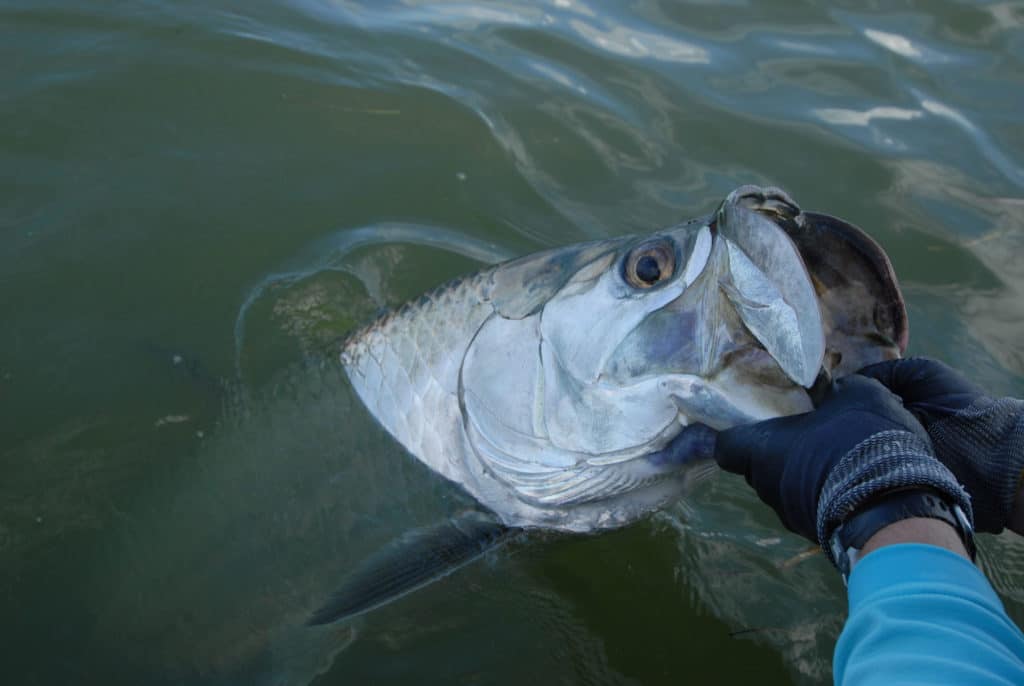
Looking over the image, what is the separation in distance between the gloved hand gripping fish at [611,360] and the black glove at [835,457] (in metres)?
0.06

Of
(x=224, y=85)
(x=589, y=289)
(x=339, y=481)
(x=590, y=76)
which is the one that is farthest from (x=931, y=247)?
(x=224, y=85)

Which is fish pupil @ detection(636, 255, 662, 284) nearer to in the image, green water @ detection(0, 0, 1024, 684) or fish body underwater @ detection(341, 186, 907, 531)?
fish body underwater @ detection(341, 186, 907, 531)

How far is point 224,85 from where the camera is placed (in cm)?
443

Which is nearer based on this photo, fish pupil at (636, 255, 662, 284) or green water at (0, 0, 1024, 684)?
fish pupil at (636, 255, 662, 284)

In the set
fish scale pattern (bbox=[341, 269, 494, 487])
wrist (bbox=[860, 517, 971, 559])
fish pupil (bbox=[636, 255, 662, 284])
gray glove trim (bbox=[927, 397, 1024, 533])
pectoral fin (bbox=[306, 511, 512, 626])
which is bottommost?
pectoral fin (bbox=[306, 511, 512, 626])

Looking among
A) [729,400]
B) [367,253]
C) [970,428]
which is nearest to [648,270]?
[729,400]

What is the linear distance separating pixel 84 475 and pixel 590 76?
3.57 meters

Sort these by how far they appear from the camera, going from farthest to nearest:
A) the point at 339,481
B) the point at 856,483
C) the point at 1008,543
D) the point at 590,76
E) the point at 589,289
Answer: the point at 590,76
the point at 1008,543
the point at 339,481
the point at 589,289
the point at 856,483

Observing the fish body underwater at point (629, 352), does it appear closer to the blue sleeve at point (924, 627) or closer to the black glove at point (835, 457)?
the black glove at point (835, 457)

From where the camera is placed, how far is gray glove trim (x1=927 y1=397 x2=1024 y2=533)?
5.78ft

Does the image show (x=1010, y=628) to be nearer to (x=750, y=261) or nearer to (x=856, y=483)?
(x=856, y=483)

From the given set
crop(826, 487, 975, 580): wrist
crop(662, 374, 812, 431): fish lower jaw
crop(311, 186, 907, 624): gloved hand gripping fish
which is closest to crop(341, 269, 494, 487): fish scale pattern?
crop(311, 186, 907, 624): gloved hand gripping fish

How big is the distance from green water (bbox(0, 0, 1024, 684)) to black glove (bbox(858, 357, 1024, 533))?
88cm

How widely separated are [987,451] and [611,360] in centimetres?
79
